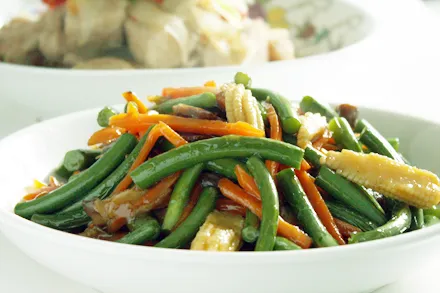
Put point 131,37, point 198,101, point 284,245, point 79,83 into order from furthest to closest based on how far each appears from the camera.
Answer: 1. point 131,37
2. point 79,83
3. point 198,101
4. point 284,245

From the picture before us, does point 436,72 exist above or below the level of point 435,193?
below

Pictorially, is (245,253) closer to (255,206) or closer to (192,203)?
(255,206)

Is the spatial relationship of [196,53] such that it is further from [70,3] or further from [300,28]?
[300,28]

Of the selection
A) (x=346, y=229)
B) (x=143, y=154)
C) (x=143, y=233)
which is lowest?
(x=346, y=229)

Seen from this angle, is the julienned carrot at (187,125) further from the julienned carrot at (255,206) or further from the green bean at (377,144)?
the green bean at (377,144)

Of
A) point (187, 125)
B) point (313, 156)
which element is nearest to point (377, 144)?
point (313, 156)

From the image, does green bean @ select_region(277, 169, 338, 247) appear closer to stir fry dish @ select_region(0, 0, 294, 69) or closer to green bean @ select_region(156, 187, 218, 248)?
green bean @ select_region(156, 187, 218, 248)

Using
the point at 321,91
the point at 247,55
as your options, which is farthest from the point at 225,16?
the point at 321,91

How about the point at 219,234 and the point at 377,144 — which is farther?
the point at 377,144

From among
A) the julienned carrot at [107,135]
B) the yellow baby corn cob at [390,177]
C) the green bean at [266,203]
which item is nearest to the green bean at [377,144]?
the yellow baby corn cob at [390,177]
